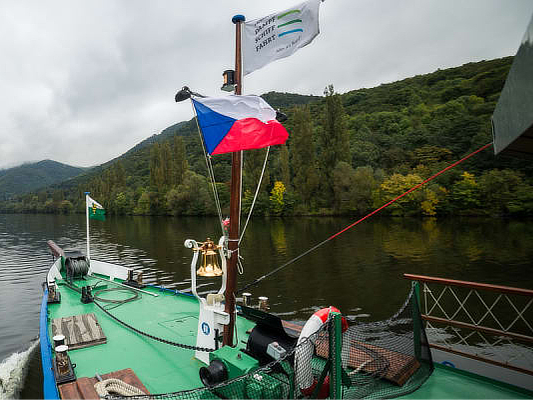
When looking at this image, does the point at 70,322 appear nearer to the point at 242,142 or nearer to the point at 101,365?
the point at 101,365

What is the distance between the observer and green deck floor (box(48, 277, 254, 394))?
4.79 metres

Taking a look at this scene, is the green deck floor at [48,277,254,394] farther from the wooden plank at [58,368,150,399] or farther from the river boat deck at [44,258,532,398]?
the wooden plank at [58,368,150,399]

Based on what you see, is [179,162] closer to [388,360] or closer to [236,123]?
[236,123]

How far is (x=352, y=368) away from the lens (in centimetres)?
403

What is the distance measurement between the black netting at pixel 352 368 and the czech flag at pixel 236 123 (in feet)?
8.15

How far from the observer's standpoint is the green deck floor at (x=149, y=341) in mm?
4789

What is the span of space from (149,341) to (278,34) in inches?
228

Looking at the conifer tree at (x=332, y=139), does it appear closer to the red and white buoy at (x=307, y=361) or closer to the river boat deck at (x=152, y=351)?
the river boat deck at (x=152, y=351)

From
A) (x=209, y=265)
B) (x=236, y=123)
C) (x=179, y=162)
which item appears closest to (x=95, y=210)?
(x=209, y=265)

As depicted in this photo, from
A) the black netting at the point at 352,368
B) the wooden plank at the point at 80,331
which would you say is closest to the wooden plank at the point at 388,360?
the black netting at the point at 352,368

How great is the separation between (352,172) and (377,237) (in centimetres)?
2176

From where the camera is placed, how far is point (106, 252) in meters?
23.1

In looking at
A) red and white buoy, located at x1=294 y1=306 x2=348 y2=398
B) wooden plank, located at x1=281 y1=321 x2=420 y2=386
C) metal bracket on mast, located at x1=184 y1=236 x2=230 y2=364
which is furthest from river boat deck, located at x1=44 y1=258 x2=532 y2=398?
red and white buoy, located at x1=294 y1=306 x2=348 y2=398

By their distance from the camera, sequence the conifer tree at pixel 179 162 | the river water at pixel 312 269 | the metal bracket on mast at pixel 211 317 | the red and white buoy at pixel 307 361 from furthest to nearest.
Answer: the conifer tree at pixel 179 162 → the river water at pixel 312 269 → the metal bracket on mast at pixel 211 317 → the red and white buoy at pixel 307 361
